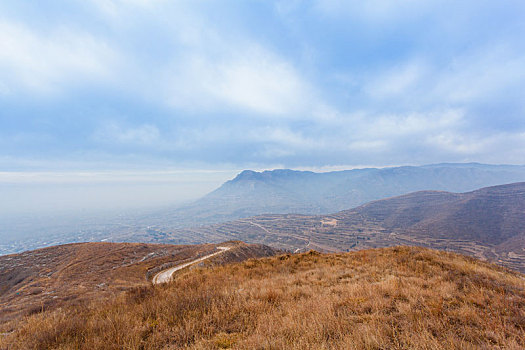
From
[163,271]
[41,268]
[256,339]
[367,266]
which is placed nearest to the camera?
[256,339]

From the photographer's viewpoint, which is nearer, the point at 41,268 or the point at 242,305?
the point at 242,305

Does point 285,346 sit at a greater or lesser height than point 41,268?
greater

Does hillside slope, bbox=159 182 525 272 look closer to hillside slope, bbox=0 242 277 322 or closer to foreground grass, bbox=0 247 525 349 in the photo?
hillside slope, bbox=0 242 277 322

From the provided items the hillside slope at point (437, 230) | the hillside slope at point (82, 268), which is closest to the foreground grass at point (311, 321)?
the hillside slope at point (82, 268)

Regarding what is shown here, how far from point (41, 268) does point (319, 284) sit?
33119 mm

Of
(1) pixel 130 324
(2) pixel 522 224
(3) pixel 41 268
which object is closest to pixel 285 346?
(1) pixel 130 324

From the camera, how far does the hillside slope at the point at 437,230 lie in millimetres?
72375

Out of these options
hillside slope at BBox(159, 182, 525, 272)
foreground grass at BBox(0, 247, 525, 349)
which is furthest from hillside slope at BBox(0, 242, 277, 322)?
hillside slope at BBox(159, 182, 525, 272)

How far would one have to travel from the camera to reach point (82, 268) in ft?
66.4

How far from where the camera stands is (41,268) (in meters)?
23.2

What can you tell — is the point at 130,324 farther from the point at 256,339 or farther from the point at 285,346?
the point at 285,346

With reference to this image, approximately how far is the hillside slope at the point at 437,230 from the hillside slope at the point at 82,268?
186 ft

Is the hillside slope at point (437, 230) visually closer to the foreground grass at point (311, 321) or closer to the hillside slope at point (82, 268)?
the hillside slope at point (82, 268)

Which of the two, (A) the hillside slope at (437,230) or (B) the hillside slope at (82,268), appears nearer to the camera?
(B) the hillside slope at (82,268)
